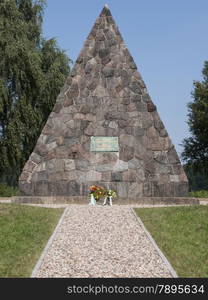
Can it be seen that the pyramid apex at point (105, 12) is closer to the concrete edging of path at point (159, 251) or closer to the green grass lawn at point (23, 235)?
the green grass lawn at point (23, 235)

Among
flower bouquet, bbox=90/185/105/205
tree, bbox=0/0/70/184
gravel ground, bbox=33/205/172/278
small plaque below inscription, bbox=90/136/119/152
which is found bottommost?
gravel ground, bbox=33/205/172/278

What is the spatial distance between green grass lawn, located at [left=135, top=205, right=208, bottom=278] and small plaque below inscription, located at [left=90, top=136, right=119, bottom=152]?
4.07 meters

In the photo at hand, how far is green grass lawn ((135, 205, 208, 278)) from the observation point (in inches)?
388

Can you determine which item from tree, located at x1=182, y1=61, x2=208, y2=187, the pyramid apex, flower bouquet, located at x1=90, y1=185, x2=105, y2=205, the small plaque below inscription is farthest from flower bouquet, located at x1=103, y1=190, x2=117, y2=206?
tree, located at x1=182, y1=61, x2=208, y2=187

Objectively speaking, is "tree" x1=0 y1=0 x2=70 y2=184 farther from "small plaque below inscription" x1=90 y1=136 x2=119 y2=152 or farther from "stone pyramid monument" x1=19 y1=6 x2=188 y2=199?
"small plaque below inscription" x1=90 y1=136 x2=119 y2=152

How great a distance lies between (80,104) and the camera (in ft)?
69.6

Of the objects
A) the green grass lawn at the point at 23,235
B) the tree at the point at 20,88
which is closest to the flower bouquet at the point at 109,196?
the green grass lawn at the point at 23,235

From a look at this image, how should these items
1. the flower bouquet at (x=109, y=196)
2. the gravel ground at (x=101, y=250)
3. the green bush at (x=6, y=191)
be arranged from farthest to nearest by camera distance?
the green bush at (x=6, y=191)
the flower bouquet at (x=109, y=196)
the gravel ground at (x=101, y=250)

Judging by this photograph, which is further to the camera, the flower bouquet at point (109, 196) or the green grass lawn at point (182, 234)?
the flower bouquet at point (109, 196)

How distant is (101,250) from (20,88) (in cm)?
2189

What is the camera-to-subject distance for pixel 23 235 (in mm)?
12719

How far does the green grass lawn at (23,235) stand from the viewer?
971cm

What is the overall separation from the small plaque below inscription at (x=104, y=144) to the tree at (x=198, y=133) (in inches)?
701

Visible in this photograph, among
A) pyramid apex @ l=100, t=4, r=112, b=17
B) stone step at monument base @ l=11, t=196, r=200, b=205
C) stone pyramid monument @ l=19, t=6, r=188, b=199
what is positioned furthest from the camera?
pyramid apex @ l=100, t=4, r=112, b=17
